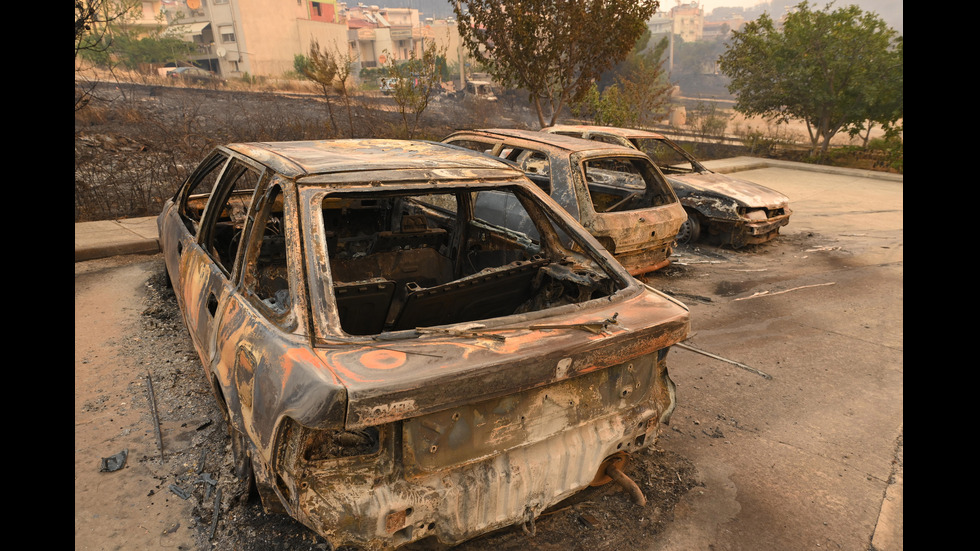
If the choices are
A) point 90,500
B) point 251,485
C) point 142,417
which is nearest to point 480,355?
point 251,485

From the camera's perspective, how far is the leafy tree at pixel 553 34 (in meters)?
10.8

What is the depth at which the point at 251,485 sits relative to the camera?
2.47 m

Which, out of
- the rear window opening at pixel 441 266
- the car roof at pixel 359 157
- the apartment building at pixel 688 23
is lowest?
the rear window opening at pixel 441 266

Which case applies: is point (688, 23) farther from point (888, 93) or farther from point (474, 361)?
point (474, 361)

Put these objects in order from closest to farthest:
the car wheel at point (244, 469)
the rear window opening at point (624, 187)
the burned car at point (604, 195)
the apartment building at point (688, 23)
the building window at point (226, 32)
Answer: the car wheel at point (244, 469) < the burned car at point (604, 195) < the rear window opening at point (624, 187) < the building window at point (226, 32) < the apartment building at point (688, 23)

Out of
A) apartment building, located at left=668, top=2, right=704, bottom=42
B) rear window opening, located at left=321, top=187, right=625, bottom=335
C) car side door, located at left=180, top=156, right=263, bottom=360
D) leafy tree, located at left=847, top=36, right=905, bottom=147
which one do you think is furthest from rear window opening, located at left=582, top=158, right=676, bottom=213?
apartment building, located at left=668, top=2, right=704, bottom=42

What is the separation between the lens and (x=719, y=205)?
24.0 ft

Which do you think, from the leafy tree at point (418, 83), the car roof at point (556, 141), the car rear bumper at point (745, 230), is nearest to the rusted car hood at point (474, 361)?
the car roof at point (556, 141)

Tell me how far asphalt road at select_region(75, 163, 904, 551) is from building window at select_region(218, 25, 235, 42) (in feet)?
168

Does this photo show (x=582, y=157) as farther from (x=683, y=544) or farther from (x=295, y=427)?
(x=295, y=427)

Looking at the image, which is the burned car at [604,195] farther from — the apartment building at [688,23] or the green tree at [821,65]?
the apartment building at [688,23]

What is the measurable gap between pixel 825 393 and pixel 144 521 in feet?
13.7

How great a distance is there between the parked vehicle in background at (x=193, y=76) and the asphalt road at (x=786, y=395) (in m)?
32.4

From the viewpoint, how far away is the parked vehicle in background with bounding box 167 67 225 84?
3294cm
